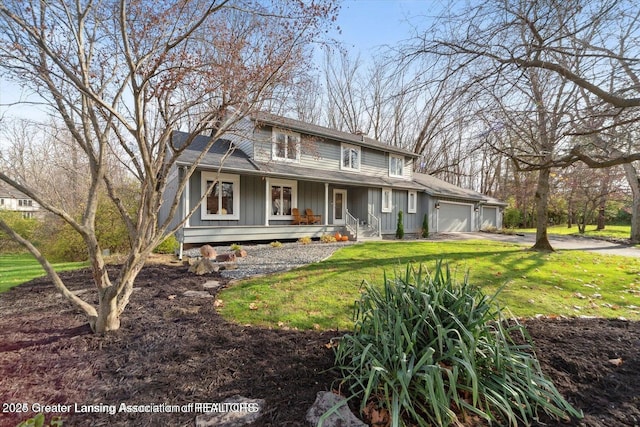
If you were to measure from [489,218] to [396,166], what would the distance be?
11317mm

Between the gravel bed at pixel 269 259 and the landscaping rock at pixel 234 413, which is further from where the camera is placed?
the gravel bed at pixel 269 259

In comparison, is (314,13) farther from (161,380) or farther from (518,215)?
(518,215)

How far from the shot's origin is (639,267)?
7.80 metres

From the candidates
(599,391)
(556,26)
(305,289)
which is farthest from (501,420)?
(556,26)

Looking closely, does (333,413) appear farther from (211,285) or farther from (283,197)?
(283,197)

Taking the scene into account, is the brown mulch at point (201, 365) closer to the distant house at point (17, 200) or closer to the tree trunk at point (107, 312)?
the tree trunk at point (107, 312)

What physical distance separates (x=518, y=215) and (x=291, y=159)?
26014mm

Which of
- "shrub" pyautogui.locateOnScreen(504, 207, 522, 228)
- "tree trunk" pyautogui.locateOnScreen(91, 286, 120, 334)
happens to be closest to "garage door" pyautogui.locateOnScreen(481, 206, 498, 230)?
"shrub" pyautogui.locateOnScreen(504, 207, 522, 228)

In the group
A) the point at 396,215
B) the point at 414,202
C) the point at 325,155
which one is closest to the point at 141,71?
the point at 325,155

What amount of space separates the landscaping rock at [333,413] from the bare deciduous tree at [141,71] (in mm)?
2232

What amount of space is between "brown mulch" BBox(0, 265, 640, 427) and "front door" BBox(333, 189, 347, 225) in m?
11.9

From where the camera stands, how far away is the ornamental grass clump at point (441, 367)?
1772 mm

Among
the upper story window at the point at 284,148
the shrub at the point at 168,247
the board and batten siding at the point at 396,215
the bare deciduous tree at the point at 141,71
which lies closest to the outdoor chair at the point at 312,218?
the upper story window at the point at 284,148

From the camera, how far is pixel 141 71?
11.7 ft
